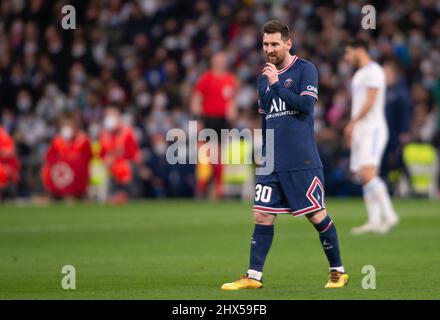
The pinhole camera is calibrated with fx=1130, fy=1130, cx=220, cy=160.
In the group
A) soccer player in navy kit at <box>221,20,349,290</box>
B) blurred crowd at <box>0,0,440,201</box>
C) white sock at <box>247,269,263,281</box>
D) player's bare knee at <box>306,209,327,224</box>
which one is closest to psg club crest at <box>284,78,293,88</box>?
soccer player in navy kit at <box>221,20,349,290</box>

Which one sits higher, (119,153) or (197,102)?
(197,102)

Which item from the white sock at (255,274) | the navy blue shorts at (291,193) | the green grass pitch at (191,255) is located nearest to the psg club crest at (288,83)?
the navy blue shorts at (291,193)

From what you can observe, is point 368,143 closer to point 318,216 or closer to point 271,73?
point 318,216

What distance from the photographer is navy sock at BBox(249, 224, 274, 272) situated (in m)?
9.30

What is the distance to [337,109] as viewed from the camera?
25.9 meters

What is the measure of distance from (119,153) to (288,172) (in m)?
15.2

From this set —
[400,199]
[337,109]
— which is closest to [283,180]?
[400,199]

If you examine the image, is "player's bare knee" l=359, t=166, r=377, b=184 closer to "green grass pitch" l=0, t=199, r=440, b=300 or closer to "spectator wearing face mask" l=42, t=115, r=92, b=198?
"green grass pitch" l=0, t=199, r=440, b=300

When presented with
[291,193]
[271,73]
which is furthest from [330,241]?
[271,73]

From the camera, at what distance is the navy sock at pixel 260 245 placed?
30.5 ft

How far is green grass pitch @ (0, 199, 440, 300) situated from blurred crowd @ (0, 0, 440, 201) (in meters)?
5.54

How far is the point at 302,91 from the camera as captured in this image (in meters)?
9.20
